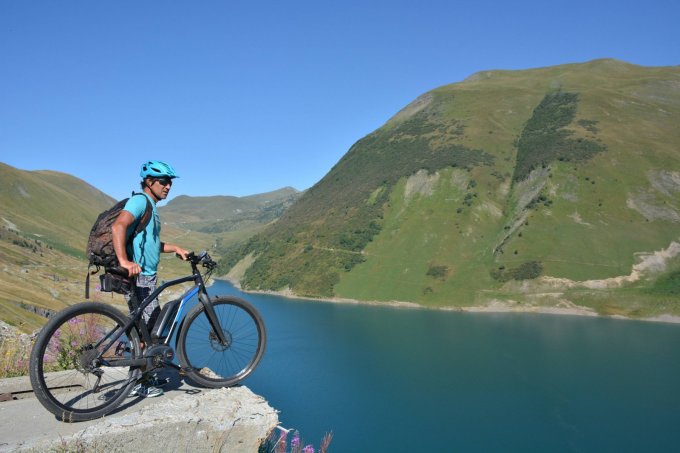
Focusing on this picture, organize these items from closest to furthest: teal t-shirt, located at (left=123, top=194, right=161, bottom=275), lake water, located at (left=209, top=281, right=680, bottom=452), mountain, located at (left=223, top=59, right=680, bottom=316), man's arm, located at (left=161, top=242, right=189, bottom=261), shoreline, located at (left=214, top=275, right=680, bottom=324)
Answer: teal t-shirt, located at (left=123, top=194, right=161, bottom=275) → man's arm, located at (left=161, top=242, right=189, bottom=261) → lake water, located at (left=209, top=281, right=680, bottom=452) → shoreline, located at (left=214, top=275, right=680, bottom=324) → mountain, located at (left=223, top=59, right=680, bottom=316)

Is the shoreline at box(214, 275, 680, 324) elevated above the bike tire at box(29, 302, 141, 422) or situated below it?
below

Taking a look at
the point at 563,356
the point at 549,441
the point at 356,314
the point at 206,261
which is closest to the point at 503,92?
the point at 356,314

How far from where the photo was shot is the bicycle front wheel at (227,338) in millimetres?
6968

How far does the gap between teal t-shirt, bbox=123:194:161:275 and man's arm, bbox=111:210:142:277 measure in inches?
9.3

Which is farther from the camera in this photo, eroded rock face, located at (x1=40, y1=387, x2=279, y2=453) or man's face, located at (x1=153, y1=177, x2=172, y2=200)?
man's face, located at (x1=153, y1=177, x2=172, y2=200)

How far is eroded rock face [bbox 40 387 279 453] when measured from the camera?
16.0 feet

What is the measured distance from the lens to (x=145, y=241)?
664 centimetres

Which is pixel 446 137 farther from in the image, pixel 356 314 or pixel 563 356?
pixel 563 356

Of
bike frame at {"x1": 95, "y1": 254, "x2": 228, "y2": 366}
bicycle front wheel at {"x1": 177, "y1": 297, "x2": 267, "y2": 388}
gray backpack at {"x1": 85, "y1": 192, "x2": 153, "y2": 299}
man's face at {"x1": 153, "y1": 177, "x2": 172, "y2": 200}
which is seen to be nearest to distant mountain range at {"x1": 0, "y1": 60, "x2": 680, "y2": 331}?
bicycle front wheel at {"x1": 177, "y1": 297, "x2": 267, "y2": 388}

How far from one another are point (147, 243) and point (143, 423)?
8.65ft

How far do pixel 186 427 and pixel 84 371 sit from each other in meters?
1.98

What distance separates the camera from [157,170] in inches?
276

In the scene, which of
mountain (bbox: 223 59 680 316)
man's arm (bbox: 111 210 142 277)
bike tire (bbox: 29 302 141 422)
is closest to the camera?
bike tire (bbox: 29 302 141 422)

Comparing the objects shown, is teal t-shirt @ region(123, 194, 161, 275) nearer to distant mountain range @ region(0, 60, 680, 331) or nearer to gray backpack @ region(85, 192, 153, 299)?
gray backpack @ region(85, 192, 153, 299)
